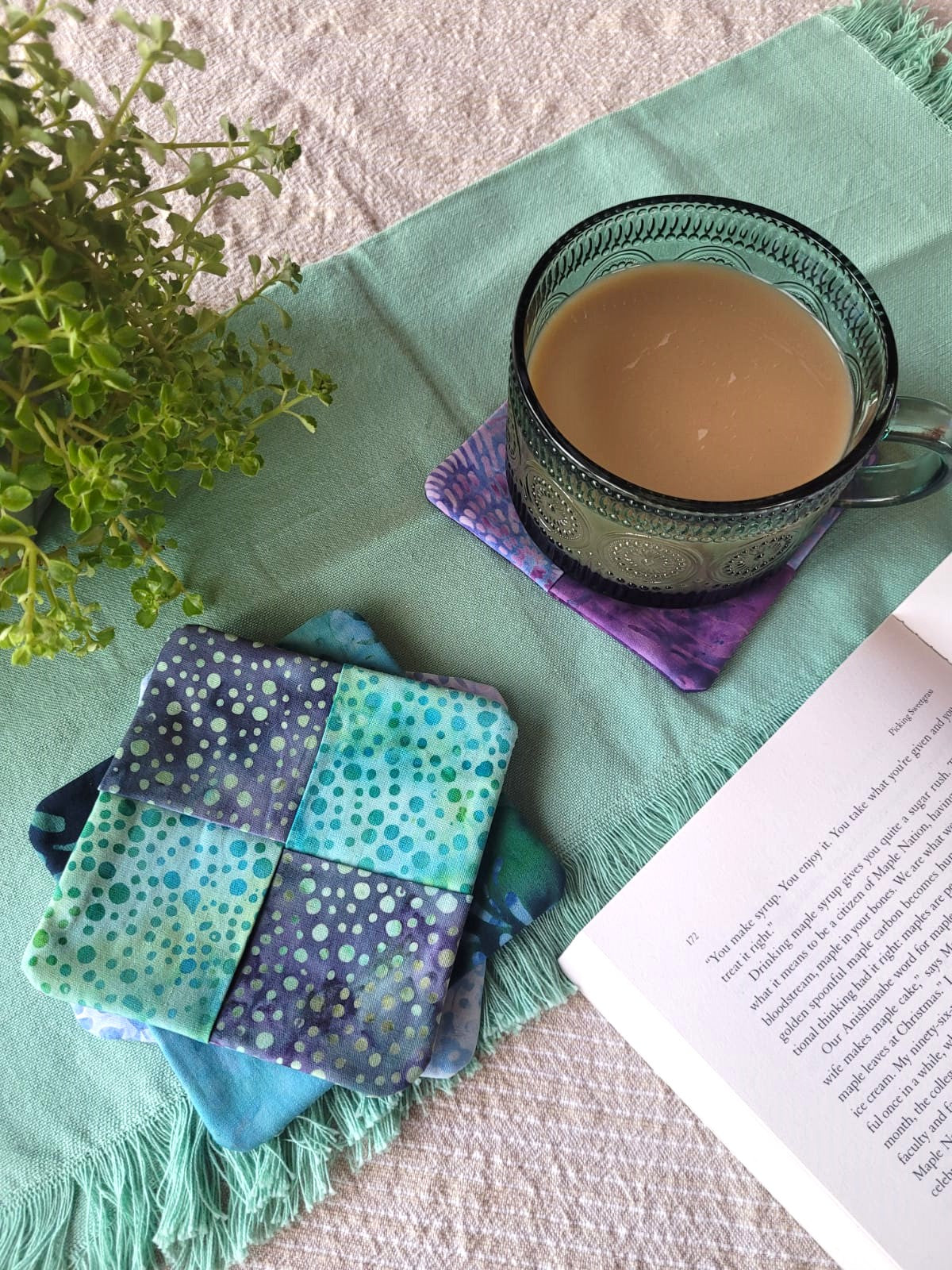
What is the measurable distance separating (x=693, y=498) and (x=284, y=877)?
0.24 metres

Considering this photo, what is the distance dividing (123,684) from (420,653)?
0.14 m

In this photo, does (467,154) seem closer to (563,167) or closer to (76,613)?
(563,167)

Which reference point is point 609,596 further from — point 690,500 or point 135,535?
point 135,535

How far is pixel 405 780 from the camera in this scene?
47 cm

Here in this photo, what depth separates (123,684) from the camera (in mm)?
503

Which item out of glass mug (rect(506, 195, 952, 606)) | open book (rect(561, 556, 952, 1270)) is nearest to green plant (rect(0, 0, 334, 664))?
glass mug (rect(506, 195, 952, 606))

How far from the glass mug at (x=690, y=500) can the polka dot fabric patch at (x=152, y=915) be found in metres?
0.20

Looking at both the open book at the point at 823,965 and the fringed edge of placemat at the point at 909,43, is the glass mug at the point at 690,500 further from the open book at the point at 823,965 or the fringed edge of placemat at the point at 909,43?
the fringed edge of placemat at the point at 909,43

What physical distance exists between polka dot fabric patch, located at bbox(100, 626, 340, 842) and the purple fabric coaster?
0.11m

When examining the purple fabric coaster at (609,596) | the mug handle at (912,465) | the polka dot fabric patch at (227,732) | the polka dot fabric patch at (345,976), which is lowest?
the polka dot fabric patch at (345,976)

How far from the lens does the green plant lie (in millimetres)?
333

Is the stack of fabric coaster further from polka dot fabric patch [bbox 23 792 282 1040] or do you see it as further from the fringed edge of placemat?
the fringed edge of placemat

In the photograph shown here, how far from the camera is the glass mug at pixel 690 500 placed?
0.44 meters

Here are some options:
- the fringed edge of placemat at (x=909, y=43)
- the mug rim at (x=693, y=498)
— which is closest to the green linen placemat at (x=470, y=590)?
the fringed edge of placemat at (x=909, y=43)
